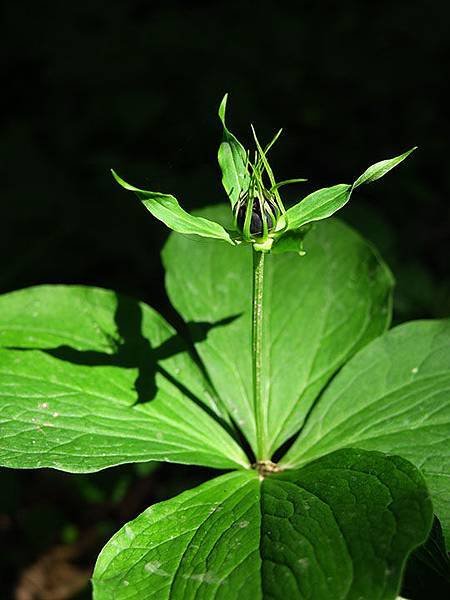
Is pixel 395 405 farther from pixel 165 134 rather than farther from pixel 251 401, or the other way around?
pixel 165 134

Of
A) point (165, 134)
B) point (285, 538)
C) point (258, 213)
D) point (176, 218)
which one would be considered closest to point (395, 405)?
point (285, 538)

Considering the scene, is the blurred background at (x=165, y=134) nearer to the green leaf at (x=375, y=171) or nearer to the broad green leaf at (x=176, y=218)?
the broad green leaf at (x=176, y=218)

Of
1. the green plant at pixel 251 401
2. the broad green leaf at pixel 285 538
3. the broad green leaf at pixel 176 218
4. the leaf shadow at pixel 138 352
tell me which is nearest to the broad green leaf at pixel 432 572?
the green plant at pixel 251 401

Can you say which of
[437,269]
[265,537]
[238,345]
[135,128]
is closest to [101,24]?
[135,128]

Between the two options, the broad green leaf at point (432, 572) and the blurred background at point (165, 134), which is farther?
the blurred background at point (165, 134)

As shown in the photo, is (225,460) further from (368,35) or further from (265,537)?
(368,35)

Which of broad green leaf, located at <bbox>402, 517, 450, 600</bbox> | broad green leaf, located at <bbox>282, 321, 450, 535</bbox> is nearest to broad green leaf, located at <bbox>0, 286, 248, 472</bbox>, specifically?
broad green leaf, located at <bbox>282, 321, 450, 535</bbox>
